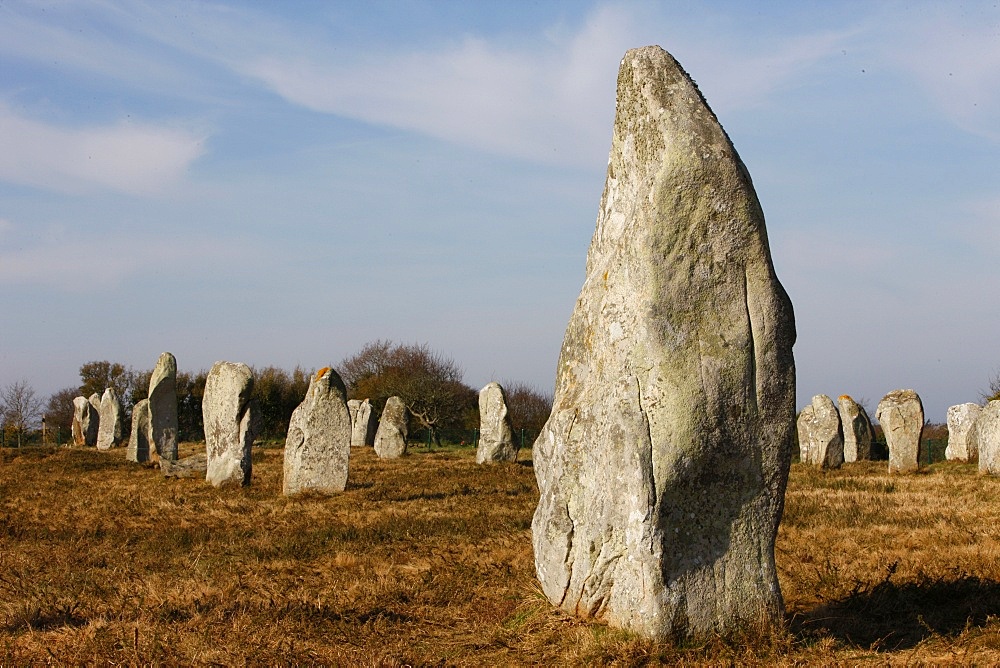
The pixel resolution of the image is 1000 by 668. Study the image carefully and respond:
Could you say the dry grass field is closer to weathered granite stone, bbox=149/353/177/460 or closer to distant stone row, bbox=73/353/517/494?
distant stone row, bbox=73/353/517/494

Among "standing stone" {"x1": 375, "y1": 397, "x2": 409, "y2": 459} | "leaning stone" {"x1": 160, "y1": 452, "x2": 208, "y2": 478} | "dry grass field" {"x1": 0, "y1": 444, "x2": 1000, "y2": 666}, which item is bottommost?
"dry grass field" {"x1": 0, "y1": 444, "x2": 1000, "y2": 666}

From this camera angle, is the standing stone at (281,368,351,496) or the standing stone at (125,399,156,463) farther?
the standing stone at (125,399,156,463)

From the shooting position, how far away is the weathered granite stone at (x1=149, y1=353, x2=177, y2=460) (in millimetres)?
18531

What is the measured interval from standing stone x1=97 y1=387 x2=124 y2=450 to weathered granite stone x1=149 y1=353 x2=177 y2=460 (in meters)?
11.1

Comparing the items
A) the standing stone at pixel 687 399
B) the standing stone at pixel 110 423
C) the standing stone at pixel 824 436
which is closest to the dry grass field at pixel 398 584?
the standing stone at pixel 687 399

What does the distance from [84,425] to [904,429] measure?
26.3 meters

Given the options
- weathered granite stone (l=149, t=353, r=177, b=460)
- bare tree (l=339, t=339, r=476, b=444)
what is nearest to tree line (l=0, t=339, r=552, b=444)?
bare tree (l=339, t=339, r=476, b=444)

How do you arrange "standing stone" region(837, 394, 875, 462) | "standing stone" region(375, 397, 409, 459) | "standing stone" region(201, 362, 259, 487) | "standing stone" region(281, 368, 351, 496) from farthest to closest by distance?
1. "standing stone" region(375, 397, 409, 459)
2. "standing stone" region(837, 394, 875, 462)
3. "standing stone" region(201, 362, 259, 487)
4. "standing stone" region(281, 368, 351, 496)

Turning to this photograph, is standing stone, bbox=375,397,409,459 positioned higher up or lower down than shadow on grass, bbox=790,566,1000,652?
higher up

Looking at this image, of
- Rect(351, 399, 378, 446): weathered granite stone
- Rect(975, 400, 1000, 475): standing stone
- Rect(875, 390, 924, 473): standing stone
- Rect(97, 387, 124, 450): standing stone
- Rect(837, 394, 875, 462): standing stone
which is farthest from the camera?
Rect(351, 399, 378, 446): weathered granite stone

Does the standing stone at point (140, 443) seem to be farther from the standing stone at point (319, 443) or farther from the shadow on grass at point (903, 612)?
the shadow on grass at point (903, 612)

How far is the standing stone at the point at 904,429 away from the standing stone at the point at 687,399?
1534 centimetres

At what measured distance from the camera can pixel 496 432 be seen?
20.7 metres

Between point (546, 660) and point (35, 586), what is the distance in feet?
14.9
